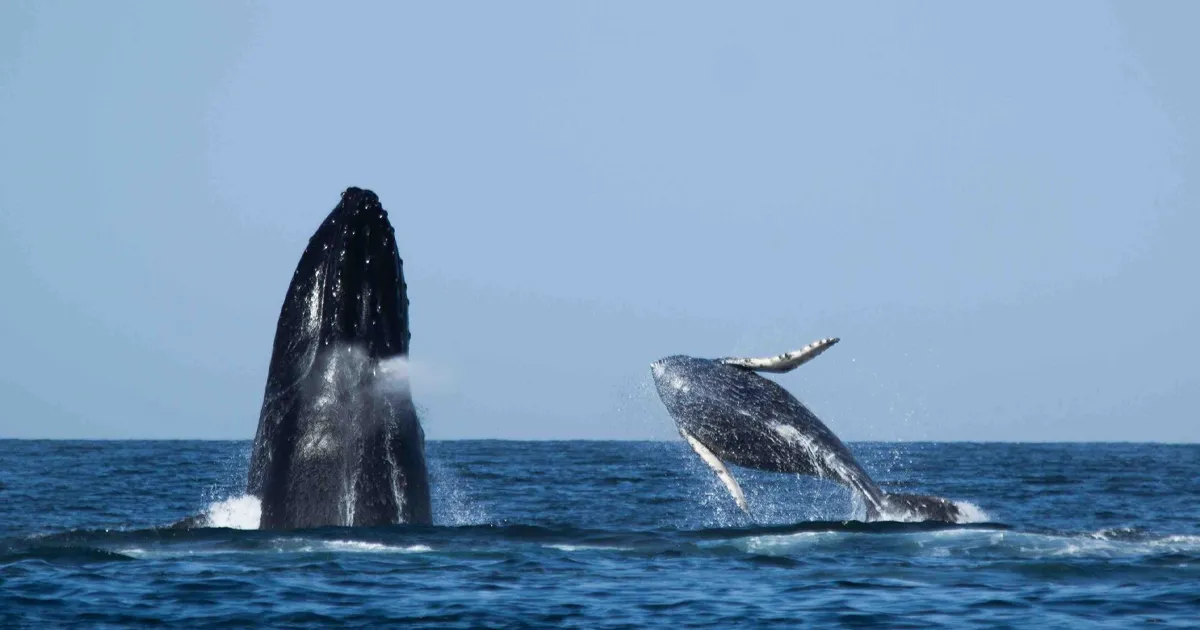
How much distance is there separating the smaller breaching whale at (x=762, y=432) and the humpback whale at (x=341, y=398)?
435cm

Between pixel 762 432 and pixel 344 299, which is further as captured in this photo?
pixel 762 432

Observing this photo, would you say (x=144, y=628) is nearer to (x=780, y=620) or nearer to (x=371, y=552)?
(x=371, y=552)

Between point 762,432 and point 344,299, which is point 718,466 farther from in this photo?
point 344,299

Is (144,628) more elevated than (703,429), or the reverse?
(703,429)

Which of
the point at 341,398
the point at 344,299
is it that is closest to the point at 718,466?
the point at 341,398

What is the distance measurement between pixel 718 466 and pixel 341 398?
5.09m

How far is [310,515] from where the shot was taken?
14.4 metres

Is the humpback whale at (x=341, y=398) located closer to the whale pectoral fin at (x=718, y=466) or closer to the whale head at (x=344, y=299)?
the whale head at (x=344, y=299)

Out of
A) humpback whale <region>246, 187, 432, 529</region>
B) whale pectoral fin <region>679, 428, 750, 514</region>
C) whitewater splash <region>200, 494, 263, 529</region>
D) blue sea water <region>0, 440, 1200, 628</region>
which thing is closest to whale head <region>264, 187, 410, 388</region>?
humpback whale <region>246, 187, 432, 529</region>

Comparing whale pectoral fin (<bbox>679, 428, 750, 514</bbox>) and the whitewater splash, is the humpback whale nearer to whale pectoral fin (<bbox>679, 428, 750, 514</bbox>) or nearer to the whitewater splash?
the whitewater splash

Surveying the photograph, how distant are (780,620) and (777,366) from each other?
4802mm

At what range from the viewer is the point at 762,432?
58.8 feet

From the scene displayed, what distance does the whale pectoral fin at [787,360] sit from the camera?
1741cm

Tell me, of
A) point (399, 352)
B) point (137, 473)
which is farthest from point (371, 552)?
point (137, 473)
